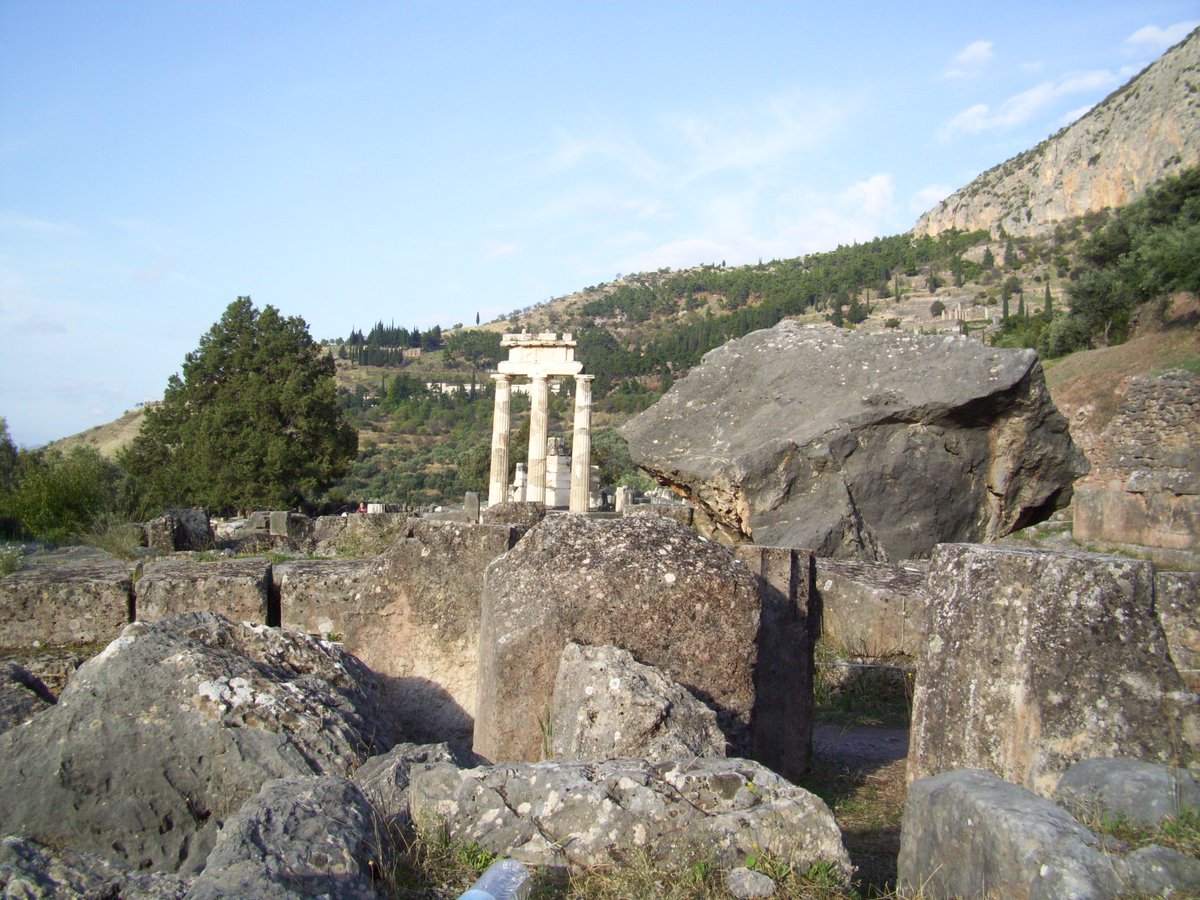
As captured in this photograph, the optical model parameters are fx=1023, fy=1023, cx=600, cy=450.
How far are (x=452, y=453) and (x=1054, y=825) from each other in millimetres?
71032

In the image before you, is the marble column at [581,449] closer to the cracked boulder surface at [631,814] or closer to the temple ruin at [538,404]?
the temple ruin at [538,404]

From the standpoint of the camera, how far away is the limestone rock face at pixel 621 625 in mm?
4316

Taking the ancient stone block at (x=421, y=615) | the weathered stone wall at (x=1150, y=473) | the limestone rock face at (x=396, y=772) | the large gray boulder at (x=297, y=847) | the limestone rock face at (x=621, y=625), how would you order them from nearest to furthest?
the large gray boulder at (x=297, y=847) < the limestone rock face at (x=396, y=772) < the limestone rock face at (x=621, y=625) < the ancient stone block at (x=421, y=615) < the weathered stone wall at (x=1150, y=473)

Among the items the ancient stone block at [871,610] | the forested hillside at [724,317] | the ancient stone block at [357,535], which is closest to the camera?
the ancient stone block at [871,610]

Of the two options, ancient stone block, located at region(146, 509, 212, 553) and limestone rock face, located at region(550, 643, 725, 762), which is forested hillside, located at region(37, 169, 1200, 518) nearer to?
ancient stone block, located at region(146, 509, 212, 553)

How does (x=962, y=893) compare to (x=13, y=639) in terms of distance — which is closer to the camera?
(x=962, y=893)

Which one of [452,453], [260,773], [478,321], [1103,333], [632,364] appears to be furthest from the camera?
[478,321]

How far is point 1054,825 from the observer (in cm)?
276

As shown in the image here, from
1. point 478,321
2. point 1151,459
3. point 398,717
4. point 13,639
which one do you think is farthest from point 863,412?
point 478,321

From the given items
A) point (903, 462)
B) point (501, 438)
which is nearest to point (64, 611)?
point (903, 462)

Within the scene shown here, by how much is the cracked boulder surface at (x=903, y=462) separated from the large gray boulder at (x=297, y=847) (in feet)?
24.1

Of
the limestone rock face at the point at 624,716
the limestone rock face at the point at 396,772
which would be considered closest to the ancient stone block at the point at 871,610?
the limestone rock face at the point at 624,716

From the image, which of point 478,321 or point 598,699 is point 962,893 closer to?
point 598,699

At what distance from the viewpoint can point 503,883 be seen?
2682 millimetres
